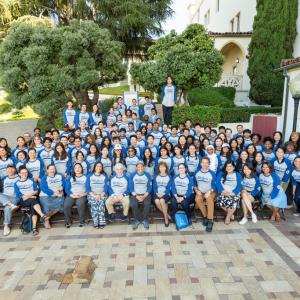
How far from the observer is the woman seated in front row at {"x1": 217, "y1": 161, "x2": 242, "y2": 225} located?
6.19m

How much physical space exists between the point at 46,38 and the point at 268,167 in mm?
10409

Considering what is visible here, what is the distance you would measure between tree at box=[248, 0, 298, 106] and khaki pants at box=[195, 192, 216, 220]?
11.7m

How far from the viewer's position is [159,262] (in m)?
4.90

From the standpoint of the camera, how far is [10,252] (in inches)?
210

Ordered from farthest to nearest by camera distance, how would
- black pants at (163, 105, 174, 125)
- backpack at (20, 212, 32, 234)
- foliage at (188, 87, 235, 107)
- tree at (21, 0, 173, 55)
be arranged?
1. tree at (21, 0, 173, 55)
2. foliage at (188, 87, 235, 107)
3. black pants at (163, 105, 174, 125)
4. backpack at (20, 212, 32, 234)

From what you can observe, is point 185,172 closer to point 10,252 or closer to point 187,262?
point 187,262

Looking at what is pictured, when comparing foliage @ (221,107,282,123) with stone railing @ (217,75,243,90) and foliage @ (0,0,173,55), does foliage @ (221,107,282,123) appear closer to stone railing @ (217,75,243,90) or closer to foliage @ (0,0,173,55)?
stone railing @ (217,75,243,90)

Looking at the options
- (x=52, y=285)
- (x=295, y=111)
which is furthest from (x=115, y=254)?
(x=295, y=111)

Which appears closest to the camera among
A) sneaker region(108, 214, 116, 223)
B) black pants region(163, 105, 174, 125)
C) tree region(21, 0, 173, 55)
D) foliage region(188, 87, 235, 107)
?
sneaker region(108, 214, 116, 223)

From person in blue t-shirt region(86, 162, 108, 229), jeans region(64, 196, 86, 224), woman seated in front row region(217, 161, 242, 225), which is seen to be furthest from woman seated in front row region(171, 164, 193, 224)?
jeans region(64, 196, 86, 224)

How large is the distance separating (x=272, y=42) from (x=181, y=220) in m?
13.3

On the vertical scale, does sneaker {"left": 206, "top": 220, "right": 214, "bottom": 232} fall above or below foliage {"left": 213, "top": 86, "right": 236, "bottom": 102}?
→ below

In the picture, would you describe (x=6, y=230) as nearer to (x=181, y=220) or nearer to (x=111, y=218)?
(x=111, y=218)

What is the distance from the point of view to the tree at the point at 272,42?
15664 mm
